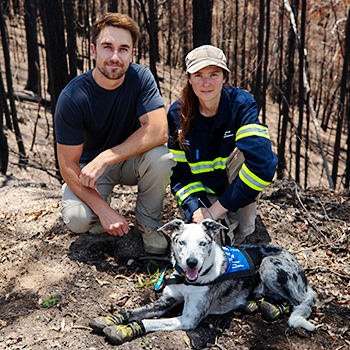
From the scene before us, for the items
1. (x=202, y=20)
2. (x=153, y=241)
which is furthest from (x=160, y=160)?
(x=202, y=20)

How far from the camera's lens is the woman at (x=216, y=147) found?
348cm

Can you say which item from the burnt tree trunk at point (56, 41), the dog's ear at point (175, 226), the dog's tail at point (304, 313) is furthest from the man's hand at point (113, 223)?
→ the burnt tree trunk at point (56, 41)

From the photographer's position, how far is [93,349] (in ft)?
8.86

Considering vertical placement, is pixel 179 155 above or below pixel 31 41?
below

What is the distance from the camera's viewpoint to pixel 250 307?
3.33 metres

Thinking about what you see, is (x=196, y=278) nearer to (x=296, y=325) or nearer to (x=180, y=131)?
(x=296, y=325)

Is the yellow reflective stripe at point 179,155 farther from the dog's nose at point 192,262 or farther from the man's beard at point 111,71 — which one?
the dog's nose at point 192,262

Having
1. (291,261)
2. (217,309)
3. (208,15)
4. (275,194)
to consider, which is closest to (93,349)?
(217,309)

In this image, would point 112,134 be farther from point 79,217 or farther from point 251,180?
point 251,180

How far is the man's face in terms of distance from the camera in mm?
3658

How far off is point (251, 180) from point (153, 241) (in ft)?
4.58

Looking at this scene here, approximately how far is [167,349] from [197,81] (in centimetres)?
245

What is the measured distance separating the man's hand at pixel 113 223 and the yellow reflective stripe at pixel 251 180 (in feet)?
4.31

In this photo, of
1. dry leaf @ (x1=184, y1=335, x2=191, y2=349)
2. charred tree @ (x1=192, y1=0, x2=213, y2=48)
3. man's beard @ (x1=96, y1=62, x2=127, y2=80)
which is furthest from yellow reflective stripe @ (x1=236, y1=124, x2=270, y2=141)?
charred tree @ (x1=192, y1=0, x2=213, y2=48)
